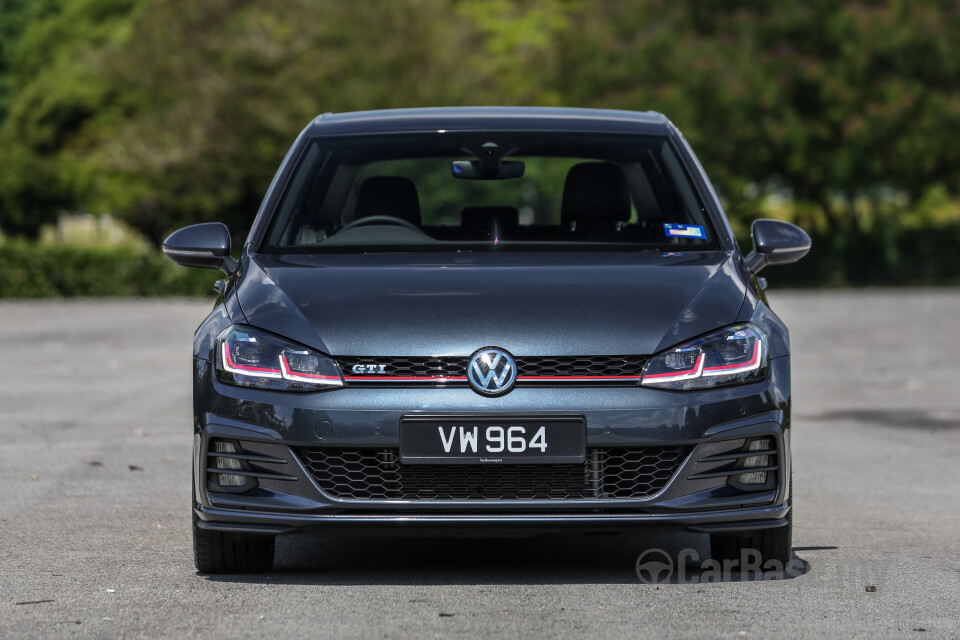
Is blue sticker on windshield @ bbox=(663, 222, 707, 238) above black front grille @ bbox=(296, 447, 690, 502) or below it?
above

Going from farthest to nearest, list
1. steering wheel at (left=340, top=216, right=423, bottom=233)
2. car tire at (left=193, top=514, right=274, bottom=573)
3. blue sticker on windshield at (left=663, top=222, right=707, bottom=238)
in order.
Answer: steering wheel at (left=340, top=216, right=423, bottom=233)
blue sticker on windshield at (left=663, top=222, right=707, bottom=238)
car tire at (left=193, top=514, right=274, bottom=573)

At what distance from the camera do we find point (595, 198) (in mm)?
6324

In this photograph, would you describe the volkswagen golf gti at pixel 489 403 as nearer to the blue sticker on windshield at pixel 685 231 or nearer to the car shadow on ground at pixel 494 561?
the car shadow on ground at pixel 494 561

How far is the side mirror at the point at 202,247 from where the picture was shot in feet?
19.5

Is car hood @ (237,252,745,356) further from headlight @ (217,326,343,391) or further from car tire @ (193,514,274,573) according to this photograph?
car tire @ (193,514,274,573)

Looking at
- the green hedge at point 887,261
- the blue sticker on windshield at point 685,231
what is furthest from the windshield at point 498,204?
the green hedge at point 887,261

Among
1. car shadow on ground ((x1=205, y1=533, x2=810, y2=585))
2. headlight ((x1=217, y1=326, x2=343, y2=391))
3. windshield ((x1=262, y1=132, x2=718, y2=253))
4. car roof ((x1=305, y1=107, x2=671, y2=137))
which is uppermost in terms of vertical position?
car roof ((x1=305, y1=107, x2=671, y2=137))

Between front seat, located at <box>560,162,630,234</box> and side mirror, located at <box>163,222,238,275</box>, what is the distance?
1.29m

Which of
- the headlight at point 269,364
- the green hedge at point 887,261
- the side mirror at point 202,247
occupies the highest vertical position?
the side mirror at point 202,247

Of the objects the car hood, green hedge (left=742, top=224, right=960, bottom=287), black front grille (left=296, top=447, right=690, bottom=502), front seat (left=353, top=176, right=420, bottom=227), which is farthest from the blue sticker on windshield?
green hedge (left=742, top=224, right=960, bottom=287)

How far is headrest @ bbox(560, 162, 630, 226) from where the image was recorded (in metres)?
6.28

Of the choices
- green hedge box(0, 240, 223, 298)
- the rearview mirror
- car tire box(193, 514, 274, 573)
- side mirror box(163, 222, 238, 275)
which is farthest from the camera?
green hedge box(0, 240, 223, 298)

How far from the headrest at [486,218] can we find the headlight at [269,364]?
48.5 inches

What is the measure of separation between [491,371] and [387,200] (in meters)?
1.61
